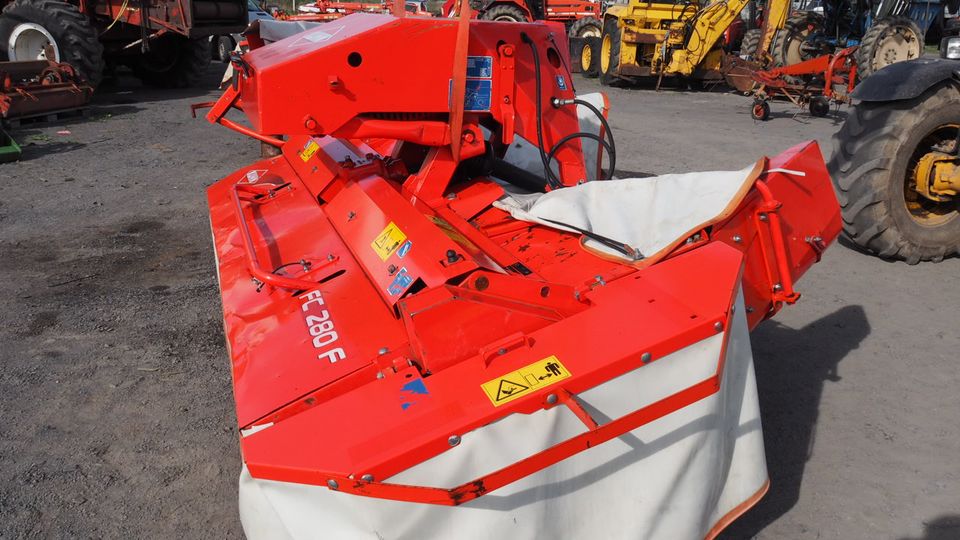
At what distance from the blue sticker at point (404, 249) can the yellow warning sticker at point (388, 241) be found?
23 mm

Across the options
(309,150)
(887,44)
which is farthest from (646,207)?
(887,44)

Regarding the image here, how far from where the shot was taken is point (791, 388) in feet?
10.1

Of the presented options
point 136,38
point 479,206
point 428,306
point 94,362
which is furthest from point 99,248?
point 136,38

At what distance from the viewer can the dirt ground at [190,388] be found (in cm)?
241

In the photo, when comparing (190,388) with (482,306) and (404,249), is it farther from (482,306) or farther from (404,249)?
(482,306)

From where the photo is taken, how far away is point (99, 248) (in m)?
4.79

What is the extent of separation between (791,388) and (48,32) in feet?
31.7

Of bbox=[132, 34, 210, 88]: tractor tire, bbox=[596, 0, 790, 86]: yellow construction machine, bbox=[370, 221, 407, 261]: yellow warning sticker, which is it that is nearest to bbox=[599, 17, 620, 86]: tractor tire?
bbox=[596, 0, 790, 86]: yellow construction machine

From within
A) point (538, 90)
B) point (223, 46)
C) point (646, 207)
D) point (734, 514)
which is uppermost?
point (538, 90)

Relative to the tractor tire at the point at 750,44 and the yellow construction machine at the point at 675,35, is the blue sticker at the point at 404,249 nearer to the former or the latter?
the yellow construction machine at the point at 675,35

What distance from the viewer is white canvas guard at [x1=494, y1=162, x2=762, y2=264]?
2434mm

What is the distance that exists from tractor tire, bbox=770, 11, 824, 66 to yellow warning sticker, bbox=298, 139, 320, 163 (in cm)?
1024

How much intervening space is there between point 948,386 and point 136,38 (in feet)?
38.2

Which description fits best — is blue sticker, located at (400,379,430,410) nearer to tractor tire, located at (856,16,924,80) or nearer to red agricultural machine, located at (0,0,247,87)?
red agricultural machine, located at (0,0,247,87)
